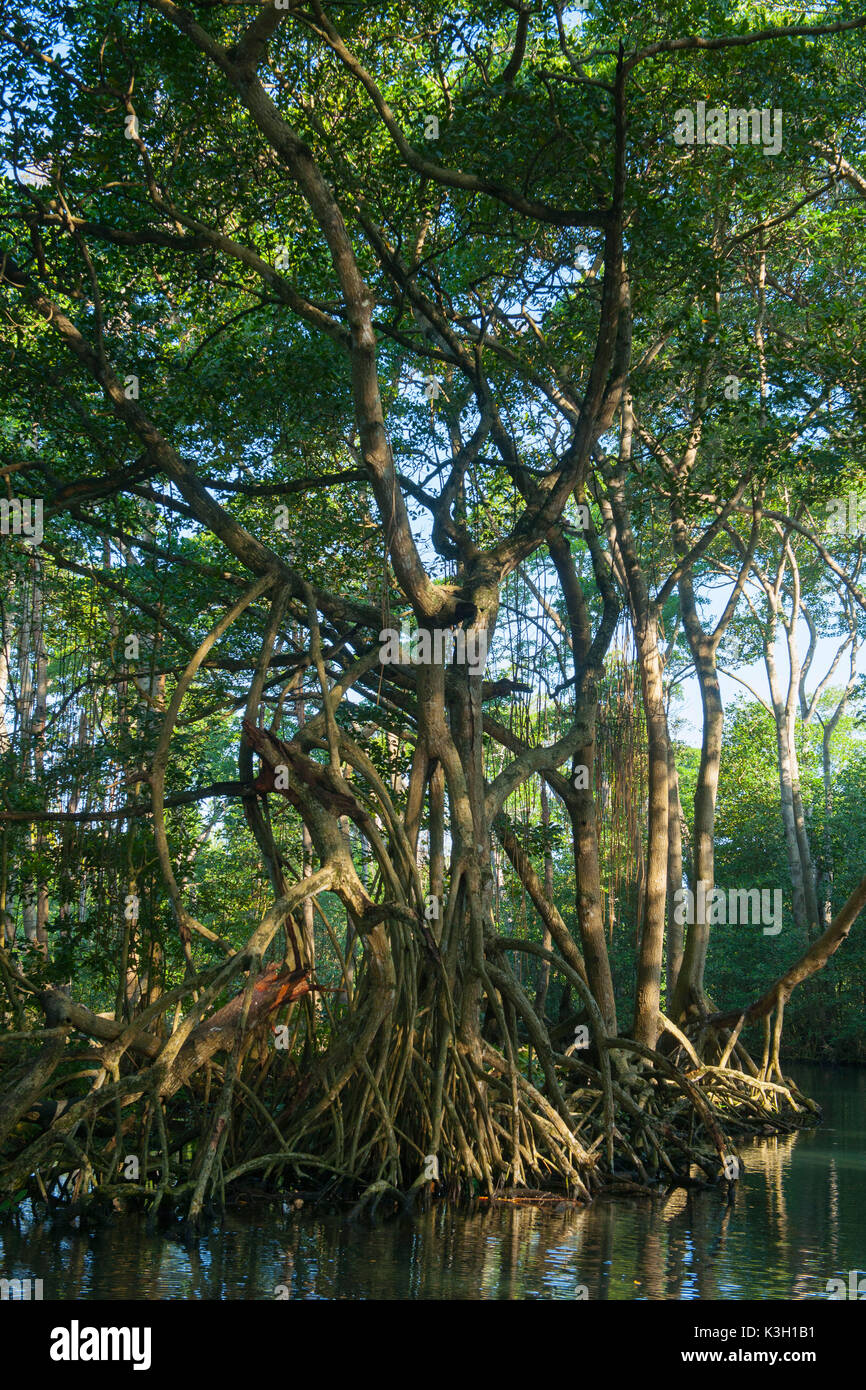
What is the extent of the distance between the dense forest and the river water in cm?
33

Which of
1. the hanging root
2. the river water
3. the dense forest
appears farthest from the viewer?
the dense forest

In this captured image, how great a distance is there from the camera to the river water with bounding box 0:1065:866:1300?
524 cm

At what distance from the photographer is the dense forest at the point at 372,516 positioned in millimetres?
7258

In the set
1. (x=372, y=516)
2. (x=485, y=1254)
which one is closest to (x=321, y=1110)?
(x=485, y=1254)

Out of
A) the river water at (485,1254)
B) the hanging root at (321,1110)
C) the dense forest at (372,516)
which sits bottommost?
the river water at (485,1254)

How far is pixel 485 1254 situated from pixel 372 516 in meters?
7.83

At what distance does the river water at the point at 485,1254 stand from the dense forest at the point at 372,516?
33 centimetres

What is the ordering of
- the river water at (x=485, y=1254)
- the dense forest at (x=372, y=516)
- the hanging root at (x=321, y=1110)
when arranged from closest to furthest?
the river water at (x=485, y=1254) < the hanging root at (x=321, y=1110) < the dense forest at (x=372, y=516)

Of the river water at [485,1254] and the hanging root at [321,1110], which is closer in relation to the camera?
the river water at [485,1254]

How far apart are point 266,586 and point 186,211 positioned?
3255 mm

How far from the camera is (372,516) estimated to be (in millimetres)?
12258
